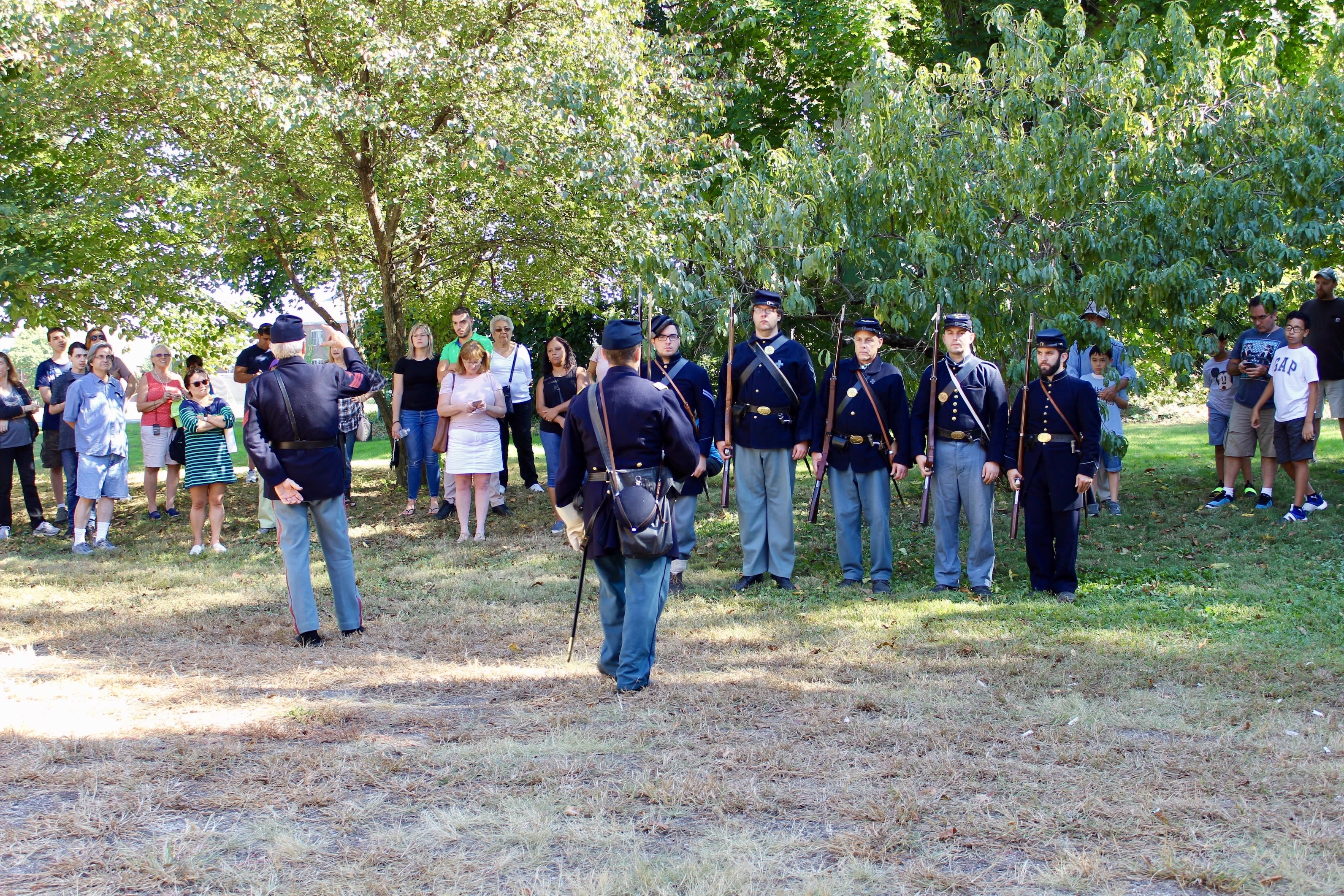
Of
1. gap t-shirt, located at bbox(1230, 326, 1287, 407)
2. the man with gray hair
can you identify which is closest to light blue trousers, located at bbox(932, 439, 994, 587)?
gap t-shirt, located at bbox(1230, 326, 1287, 407)

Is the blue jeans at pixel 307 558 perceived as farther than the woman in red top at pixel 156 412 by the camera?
No

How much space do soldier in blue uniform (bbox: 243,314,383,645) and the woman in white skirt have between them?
11.8 feet

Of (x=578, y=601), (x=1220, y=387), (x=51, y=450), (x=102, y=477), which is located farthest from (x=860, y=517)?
(x=51, y=450)

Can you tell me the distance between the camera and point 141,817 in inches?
175

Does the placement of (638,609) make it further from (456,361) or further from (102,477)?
(102,477)

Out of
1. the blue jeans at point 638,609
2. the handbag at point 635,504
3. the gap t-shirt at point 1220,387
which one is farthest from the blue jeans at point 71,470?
the gap t-shirt at point 1220,387

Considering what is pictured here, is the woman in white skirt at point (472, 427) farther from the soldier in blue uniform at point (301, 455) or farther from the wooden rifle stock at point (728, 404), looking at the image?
the soldier in blue uniform at point (301, 455)

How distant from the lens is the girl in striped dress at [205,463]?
1088cm

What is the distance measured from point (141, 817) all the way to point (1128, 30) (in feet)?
32.6

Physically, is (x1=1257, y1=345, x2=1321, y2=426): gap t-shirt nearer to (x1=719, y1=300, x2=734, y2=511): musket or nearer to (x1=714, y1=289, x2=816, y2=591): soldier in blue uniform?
(x1=714, y1=289, x2=816, y2=591): soldier in blue uniform

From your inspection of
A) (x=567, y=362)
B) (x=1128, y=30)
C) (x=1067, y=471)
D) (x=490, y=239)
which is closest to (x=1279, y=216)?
(x=1128, y=30)

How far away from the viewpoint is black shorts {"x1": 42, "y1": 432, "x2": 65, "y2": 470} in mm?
12750

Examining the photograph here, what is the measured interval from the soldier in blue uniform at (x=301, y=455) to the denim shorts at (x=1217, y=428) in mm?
8881

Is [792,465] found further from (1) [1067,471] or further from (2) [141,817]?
(2) [141,817]
